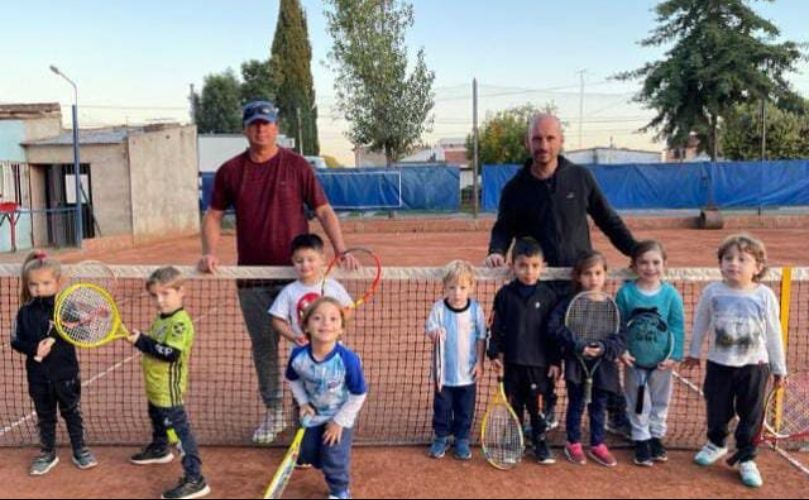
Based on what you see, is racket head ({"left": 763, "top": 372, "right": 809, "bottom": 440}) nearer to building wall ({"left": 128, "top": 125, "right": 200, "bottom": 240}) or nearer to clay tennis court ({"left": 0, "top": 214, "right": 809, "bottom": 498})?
clay tennis court ({"left": 0, "top": 214, "right": 809, "bottom": 498})

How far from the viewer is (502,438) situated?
4.68 metres

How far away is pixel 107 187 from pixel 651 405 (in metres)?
19.4

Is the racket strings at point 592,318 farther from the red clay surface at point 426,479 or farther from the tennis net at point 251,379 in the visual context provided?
the red clay surface at point 426,479

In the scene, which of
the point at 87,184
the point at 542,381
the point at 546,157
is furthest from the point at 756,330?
the point at 87,184

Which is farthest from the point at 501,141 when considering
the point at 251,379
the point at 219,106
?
the point at 251,379

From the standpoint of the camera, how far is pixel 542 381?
15.2ft

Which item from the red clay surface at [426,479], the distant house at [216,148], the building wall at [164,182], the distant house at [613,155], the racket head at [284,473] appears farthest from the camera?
the distant house at [613,155]

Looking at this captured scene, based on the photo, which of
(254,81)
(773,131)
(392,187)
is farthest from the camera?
(254,81)

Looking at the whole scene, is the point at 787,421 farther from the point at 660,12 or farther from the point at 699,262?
the point at 660,12

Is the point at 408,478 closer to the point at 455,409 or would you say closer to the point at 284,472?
the point at 455,409

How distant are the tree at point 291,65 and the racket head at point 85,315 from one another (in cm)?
5165

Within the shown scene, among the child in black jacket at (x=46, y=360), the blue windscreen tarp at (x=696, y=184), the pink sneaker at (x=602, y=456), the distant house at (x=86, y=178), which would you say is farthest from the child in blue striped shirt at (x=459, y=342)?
the blue windscreen tarp at (x=696, y=184)

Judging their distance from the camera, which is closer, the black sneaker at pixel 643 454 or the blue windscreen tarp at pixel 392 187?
the black sneaker at pixel 643 454

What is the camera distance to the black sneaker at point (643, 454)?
4.64 meters
